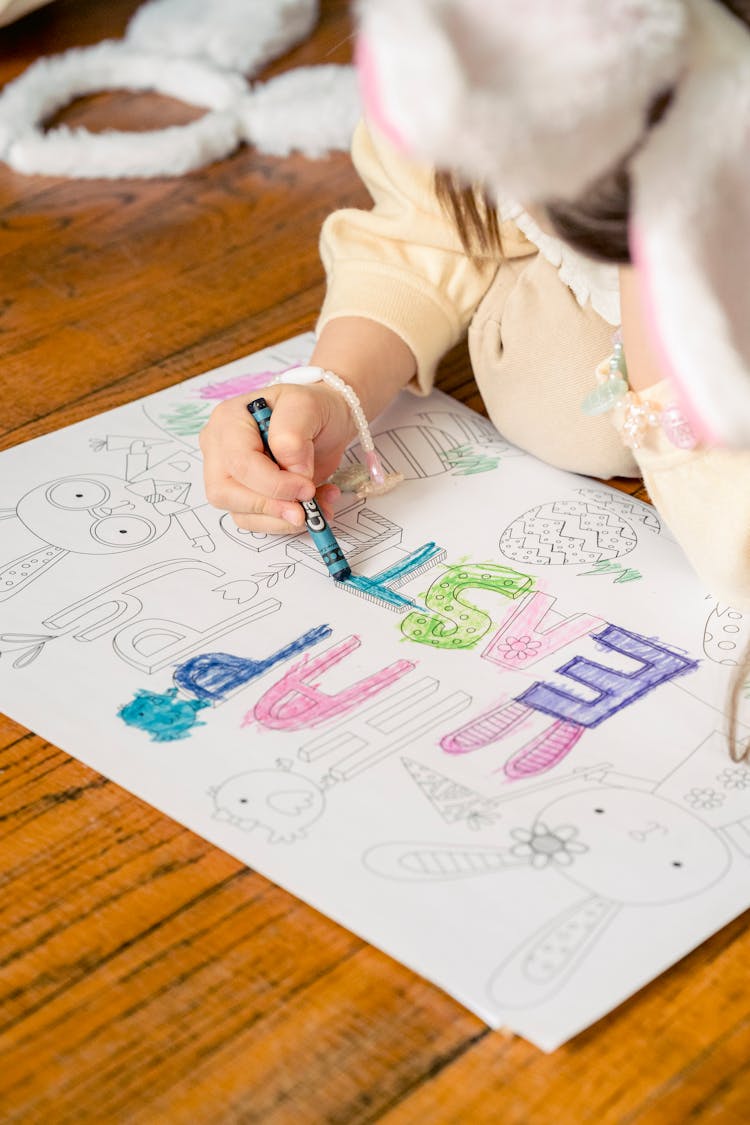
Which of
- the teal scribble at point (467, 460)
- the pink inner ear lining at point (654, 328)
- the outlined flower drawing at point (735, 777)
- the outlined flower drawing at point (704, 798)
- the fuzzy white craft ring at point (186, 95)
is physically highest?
the pink inner ear lining at point (654, 328)

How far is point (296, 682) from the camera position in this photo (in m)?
0.51

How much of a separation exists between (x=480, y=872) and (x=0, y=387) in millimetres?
435

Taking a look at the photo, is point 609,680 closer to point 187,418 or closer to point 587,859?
point 587,859

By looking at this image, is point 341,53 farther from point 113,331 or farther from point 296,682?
point 296,682

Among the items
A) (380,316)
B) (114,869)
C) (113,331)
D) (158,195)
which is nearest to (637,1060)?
(114,869)

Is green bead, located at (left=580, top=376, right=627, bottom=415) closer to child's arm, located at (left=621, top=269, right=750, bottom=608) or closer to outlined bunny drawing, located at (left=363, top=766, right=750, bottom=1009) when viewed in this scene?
child's arm, located at (left=621, top=269, right=750, bottom=608)

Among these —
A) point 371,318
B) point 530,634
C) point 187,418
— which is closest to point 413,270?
point 371,318

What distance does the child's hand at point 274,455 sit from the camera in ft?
1.92

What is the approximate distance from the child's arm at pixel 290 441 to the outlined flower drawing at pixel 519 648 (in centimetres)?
12

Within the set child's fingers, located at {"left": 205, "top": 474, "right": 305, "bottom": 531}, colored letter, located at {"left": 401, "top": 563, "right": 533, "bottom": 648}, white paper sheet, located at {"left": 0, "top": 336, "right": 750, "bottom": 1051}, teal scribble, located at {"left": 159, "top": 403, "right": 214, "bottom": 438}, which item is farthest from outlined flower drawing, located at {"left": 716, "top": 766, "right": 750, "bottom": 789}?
teal scribble, located at {"left": 159, "top": 403, "right": 214, "bottom": 438}

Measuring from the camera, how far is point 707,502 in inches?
21.4

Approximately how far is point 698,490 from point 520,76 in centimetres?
30

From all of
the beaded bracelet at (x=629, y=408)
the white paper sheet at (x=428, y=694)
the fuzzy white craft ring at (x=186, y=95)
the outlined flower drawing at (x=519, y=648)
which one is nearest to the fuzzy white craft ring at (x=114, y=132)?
the fuzzy white craft ring at (x=186, y=95)

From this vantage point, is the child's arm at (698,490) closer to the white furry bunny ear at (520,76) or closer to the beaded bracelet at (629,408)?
the beaded bracelet at (629,408)
